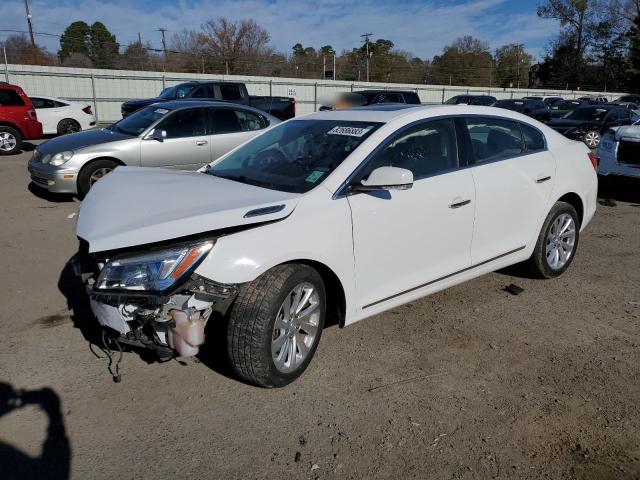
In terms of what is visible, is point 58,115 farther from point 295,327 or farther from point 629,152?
point 295,327

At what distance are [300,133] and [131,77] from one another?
22.1 meters

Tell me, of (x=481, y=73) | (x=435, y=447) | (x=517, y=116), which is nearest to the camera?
(x=435, y=447)

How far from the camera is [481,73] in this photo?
6159 cm

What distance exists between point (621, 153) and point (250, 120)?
21.0 feet

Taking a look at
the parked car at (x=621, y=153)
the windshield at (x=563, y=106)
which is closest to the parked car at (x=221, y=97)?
the parked car at (x=621, y=153)

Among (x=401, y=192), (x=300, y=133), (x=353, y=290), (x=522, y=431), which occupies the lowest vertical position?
(x=522, y=431)

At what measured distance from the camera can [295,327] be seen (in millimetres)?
3252

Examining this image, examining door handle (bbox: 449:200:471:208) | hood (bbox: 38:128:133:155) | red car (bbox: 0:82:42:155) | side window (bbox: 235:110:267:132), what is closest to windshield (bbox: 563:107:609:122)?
side window (bbox: 235:110:267:132)

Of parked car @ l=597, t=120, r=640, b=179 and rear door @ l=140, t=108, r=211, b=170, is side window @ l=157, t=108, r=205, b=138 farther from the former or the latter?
parked car @ l=597, t=120, r=640, b=179

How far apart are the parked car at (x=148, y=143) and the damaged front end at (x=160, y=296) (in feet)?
17.9

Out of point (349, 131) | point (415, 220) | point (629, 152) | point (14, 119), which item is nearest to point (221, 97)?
point (14, 119)

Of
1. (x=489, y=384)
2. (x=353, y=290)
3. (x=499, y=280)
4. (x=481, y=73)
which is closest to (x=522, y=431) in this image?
(x=489, y=384)

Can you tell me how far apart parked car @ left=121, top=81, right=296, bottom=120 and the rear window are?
9.38 feet

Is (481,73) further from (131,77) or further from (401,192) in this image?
(401,192)
